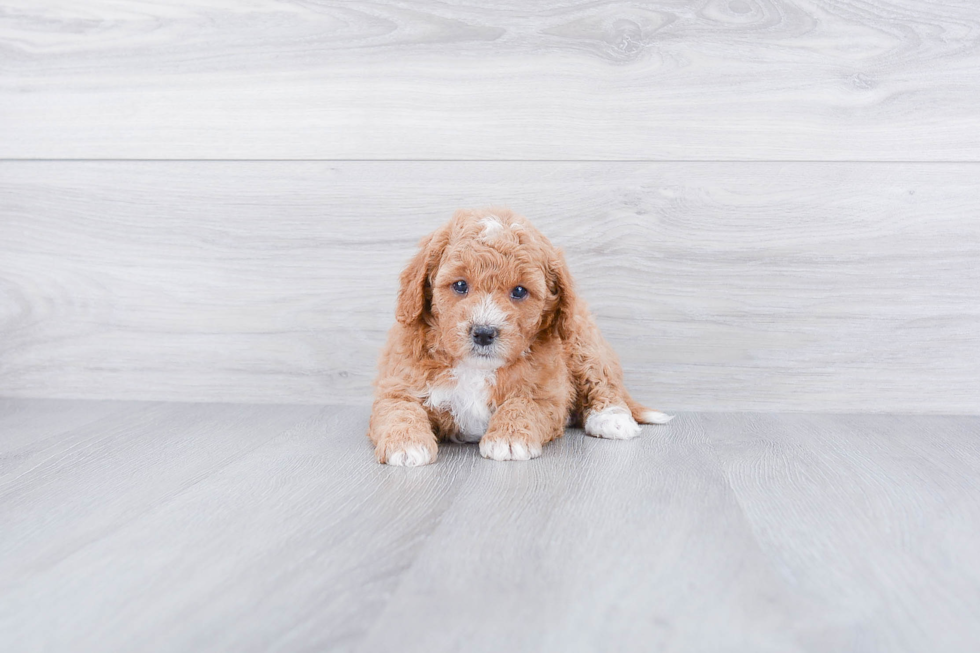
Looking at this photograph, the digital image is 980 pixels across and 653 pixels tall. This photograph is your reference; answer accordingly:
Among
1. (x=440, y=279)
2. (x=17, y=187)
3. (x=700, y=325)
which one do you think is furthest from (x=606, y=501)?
(x=17, y=187)

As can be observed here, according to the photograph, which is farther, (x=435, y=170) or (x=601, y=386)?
(x=435, y=170)

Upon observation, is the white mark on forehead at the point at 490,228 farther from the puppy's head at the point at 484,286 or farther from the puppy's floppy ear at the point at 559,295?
the puppy's floppy ear at the point at 559,295

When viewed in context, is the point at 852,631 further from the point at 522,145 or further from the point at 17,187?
the point at 17,187

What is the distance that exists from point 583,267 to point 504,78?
0.67 metres

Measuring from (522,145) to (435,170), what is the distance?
30 centimetres

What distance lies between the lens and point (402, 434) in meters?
1.76

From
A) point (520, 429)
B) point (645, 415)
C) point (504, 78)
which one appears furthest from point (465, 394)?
point (504, 78)

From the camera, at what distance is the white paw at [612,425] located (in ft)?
6.76

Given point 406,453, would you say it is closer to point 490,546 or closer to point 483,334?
point 483,334

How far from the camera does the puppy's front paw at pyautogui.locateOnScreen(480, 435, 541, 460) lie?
1.80 m

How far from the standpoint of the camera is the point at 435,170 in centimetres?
247

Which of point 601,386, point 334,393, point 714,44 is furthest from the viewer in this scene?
point 334,393

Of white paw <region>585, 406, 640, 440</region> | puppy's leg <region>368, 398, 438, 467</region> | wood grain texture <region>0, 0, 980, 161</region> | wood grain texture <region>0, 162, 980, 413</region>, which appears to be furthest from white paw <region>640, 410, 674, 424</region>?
wood grain texture <region>0, 0, 980, 161</region>

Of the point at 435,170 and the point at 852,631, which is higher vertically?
the point at 435,170
